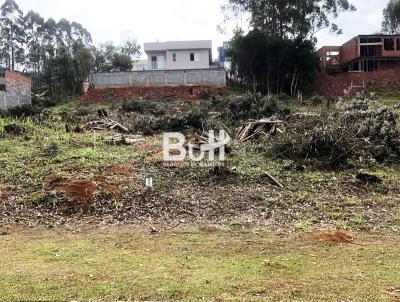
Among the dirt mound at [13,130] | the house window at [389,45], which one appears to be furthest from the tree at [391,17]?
the dirt mound at [13,130]

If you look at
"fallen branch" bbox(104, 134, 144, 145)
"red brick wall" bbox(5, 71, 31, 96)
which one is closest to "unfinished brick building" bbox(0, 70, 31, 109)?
"red brick wall" bbox(5, 71, 31, 96)

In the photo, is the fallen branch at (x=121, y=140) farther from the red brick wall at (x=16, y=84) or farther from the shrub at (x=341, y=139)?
the red brick wall at (x=16, y=84)

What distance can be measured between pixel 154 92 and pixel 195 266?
78.4 feet

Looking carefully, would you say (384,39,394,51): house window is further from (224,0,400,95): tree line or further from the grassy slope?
the grassy slope

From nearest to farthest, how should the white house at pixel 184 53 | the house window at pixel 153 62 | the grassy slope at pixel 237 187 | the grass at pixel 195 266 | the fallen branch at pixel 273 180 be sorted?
1. the grass at pixel 195 266
2. the grassy slope at pixel 237 187
3. the fallen branch at pixel 273 180
4. the white house at pixel 184 53
5. the house window at pixel 153 62

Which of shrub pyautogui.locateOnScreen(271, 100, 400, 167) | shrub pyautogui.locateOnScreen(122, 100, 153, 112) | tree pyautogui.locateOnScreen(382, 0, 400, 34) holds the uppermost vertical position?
tree pyautogui.locateOnScreen(382, 0, 400, 34)

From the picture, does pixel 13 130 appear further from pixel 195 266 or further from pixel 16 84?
pixel 16 84

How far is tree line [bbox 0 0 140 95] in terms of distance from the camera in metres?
34.8

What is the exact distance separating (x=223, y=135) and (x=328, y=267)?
9.19 metres

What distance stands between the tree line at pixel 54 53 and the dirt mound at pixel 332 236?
3055 cm

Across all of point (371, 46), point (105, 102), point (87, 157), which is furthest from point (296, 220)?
point (371, 46)

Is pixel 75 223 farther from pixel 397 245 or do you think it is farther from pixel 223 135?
pixel 223 135

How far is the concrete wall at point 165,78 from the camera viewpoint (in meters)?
29.4

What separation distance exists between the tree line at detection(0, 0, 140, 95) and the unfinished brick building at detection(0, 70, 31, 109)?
4.80 meters
